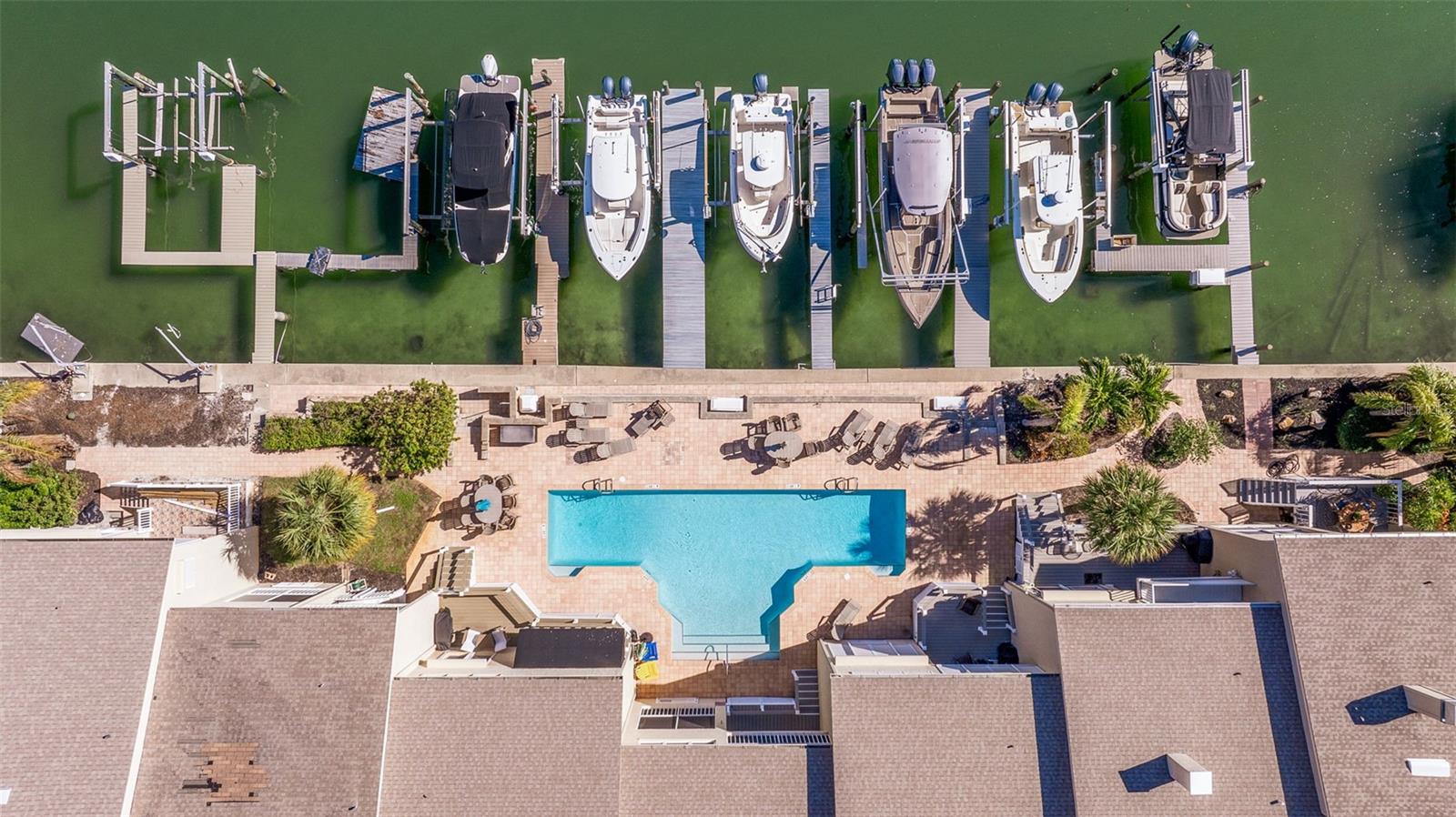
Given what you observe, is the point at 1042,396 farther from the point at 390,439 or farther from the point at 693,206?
the point at 390,439

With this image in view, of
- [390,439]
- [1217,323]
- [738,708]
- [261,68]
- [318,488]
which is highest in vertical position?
[261,68]

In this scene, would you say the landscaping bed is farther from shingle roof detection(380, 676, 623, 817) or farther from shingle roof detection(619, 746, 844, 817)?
shingle roof detection(619, 746, 844, 817)

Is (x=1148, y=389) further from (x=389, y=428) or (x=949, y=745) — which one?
(x=389, y=428)

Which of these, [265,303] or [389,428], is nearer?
[389,428]

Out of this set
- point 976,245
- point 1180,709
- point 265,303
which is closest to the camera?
point 1180,709

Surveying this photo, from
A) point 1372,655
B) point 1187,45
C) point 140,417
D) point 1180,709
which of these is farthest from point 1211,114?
point 140,417

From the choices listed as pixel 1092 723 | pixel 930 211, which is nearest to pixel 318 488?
pixel 930 211
